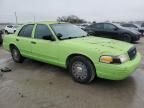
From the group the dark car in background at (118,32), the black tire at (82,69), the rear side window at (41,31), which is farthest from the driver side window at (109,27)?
the black tire at (82,69)

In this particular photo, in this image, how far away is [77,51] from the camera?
506cm

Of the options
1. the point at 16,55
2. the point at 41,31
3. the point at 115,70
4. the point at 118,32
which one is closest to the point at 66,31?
the point at 41,31

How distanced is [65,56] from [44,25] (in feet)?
4.61

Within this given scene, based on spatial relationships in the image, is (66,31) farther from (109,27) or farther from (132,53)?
(109,27)

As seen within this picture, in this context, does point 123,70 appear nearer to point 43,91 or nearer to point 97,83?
point 97,83

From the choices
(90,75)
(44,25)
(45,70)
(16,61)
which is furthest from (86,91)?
(16,61)

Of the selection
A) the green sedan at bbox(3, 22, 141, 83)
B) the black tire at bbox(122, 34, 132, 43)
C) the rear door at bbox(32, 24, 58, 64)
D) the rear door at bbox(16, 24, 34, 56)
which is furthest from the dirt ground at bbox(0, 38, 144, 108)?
the black tire at bbox(122, 34, 132, 43)

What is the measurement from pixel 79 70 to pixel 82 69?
103 millimetres

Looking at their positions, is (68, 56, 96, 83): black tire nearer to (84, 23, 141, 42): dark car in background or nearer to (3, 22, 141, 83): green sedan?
(3, 22, 141, 83): green sedan

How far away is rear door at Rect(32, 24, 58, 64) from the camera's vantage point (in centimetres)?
569

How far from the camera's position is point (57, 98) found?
4375 millimetres

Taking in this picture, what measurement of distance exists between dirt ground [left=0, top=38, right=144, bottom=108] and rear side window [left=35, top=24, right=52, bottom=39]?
113 centimetres

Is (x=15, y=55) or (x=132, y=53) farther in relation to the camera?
(x=15, y=55)

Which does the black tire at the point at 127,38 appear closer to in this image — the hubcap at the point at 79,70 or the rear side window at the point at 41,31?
the rear side window at the point at 41,31
